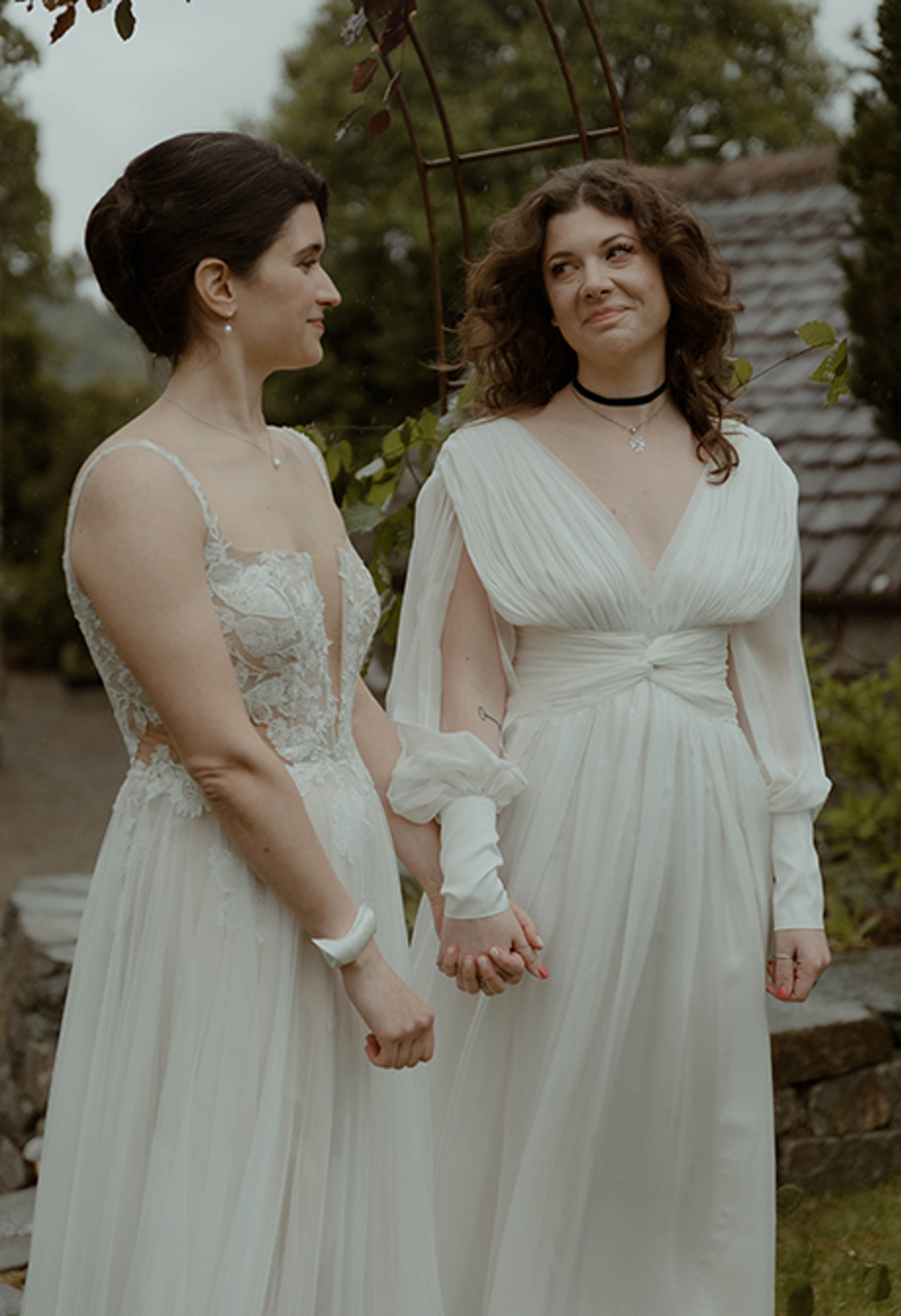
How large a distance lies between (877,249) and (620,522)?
370cm

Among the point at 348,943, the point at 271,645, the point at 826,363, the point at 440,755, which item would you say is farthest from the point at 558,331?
the point at 348,943

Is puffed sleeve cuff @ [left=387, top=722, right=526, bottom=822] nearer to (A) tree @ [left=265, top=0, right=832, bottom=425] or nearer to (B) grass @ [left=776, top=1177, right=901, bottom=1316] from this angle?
(B) grass @ [left=776, top=1177, right=901, bottom=1316]

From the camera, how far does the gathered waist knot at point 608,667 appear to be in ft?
8.19

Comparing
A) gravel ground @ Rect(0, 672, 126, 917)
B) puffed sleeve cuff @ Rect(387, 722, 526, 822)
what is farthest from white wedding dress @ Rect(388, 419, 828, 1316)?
gravel ground @ Rect(0, 672, 126, 917)

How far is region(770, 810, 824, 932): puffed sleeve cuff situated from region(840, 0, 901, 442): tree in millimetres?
3554

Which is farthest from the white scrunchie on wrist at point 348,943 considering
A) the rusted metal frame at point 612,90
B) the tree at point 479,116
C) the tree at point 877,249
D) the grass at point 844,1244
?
the tree at point 479,116

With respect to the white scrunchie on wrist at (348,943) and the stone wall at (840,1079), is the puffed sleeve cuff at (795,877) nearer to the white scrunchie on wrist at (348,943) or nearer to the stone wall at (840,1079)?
the white scrunchie on wrist at (348,943)

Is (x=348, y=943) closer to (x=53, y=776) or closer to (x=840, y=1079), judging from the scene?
(x=840, y=1079)

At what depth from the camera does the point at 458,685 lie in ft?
8.29

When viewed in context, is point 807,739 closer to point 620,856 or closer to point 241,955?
point 620,856

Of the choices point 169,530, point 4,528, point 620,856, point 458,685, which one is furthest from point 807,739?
point 4,528

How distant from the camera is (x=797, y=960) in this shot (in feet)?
8.27

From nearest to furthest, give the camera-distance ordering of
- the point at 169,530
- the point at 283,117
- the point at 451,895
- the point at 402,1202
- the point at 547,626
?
the point at 169,530 → the point at 402,1202 → the point at 451,895 → the point at 547,626 → the point at 283,117

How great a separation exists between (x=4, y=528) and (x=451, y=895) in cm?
2205
